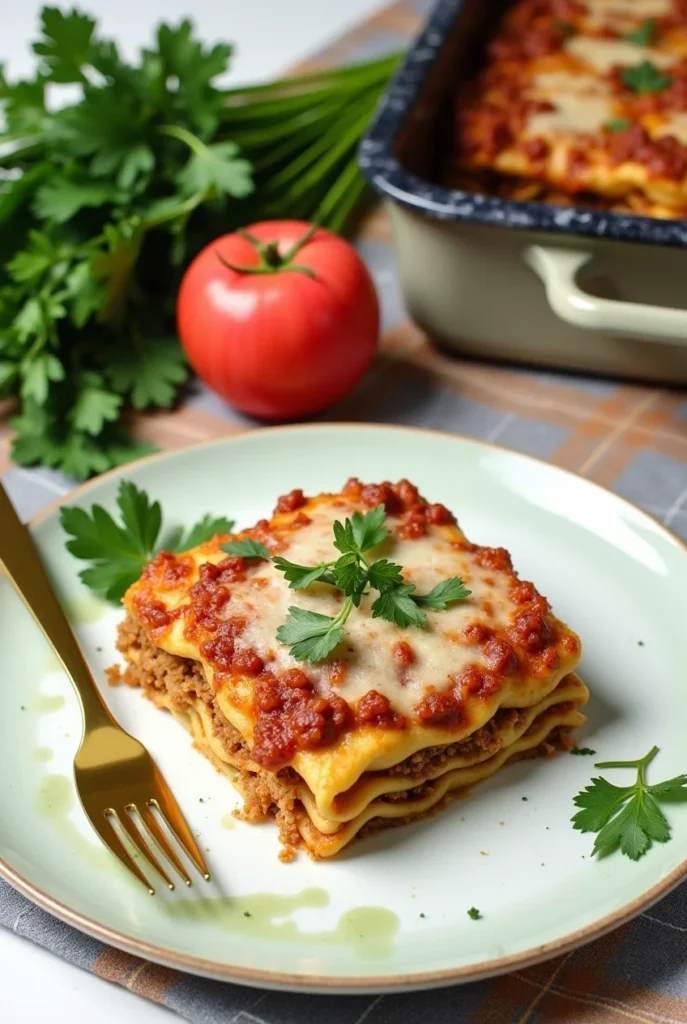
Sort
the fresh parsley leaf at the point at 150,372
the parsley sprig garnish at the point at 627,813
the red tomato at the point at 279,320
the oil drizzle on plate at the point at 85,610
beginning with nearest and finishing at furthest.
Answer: the parsley sprig garnish at the point at 627,813 < the oil drizzle on plate at the point at 85,610 < the red tomato at the point at 279,320 < the fresh parsley leaf at the point at 150,372

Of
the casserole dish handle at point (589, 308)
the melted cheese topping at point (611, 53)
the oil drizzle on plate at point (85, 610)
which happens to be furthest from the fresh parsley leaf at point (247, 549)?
the melted cheese topping at point (611, 53)

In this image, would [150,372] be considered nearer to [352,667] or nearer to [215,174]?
[215,174]

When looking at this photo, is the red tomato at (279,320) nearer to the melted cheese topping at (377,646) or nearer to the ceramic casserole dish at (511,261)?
the ceramic casserole dish at (511,261)

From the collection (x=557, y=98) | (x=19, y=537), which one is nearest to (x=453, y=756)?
(x=19, y=537)

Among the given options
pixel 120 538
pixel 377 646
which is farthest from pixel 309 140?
pixel 377 646

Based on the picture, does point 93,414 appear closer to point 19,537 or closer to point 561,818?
point 19,537

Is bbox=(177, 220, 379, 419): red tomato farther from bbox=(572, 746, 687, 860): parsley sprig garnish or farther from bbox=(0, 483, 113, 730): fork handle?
bbox=(572, 746, 687, 860): parsley sprig garnish

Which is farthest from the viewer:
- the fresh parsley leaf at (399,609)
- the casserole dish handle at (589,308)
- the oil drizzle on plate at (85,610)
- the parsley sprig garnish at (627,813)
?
the casserole dish handle at (589,308)

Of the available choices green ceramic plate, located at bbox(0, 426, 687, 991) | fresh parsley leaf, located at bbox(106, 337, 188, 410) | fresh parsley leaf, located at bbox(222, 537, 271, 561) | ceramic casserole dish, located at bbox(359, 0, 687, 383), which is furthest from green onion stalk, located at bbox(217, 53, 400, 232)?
fresh parsley leaf, located at bbox(222, 537, 271, 561)
